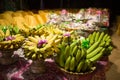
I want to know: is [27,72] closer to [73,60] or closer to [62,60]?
[62,60]

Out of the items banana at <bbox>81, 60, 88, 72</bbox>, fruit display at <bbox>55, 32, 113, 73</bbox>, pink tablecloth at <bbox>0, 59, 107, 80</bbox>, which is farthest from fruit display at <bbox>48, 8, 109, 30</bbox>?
banana at <bbox>81, 60, 88, 72</bbox>

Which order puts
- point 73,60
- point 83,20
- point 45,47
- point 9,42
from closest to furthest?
point 73,60
point 45,47
point 9,42
point 83,20

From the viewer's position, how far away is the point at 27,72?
1598mm

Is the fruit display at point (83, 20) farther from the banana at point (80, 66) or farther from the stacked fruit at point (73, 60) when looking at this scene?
the banana at point (80, 66)

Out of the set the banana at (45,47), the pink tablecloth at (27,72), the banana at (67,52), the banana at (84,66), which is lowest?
the pink tablecloth at (27,72)

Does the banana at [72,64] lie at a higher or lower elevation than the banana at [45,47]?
lower

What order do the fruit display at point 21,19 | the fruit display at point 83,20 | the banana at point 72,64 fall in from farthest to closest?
the fruit display at point 21,19, the fruit display at point 83,20, the banana at point 72,64

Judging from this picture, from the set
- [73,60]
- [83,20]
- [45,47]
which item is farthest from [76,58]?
[83,20]

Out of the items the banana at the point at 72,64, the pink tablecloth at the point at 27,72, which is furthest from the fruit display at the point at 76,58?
the pink tablecloth at the point at 27,72

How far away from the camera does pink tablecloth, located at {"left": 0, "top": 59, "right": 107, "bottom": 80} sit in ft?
5.05

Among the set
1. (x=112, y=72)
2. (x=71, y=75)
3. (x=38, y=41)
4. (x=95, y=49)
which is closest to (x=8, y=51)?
(x=38, y=41)

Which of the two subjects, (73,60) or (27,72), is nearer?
(73,60)

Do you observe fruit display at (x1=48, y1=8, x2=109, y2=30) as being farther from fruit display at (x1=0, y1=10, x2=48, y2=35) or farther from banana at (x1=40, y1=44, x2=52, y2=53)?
banana at (x1=40, y1=44, x2=52, y2=53)

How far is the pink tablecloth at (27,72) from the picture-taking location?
1539 mm
